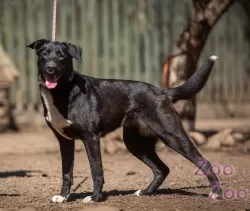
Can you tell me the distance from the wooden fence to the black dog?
6614 mm

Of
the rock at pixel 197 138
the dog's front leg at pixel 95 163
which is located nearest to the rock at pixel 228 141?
the rock at pixel 197 138

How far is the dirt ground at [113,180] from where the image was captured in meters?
6.06

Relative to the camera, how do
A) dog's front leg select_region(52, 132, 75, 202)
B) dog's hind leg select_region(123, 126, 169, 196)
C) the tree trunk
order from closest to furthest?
dog's front leg select_region(52, 132, 75, 202) → dog's hind leg select_region(123, 126, 169, 196) → the tree trunk

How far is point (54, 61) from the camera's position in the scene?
6.12m

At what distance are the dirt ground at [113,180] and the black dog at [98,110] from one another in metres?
0.28

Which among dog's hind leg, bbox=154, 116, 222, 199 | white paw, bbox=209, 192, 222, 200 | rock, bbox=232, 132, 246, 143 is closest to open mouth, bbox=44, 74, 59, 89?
dog's hind leg, bbox=154, 116, 222, 199

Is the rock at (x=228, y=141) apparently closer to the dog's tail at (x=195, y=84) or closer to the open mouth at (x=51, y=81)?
the dog's tail at (x=195, y=84)

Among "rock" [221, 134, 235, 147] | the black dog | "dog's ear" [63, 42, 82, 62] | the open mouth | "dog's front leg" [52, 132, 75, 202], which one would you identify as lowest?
"rock" [221, 134, 235, 147]

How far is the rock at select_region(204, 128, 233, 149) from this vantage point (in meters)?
10.5

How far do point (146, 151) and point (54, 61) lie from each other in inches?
56.7

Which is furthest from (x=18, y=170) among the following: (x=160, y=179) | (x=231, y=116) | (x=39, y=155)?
(x=231, y=116)

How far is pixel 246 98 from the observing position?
14.2 metres

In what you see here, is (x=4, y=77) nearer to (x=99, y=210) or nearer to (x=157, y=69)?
(x=157, y=69)

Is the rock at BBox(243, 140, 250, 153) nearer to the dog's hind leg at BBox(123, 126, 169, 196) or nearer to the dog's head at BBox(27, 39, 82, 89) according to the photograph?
the dog's hind leg at BBox(123, 126, 169, 196)
